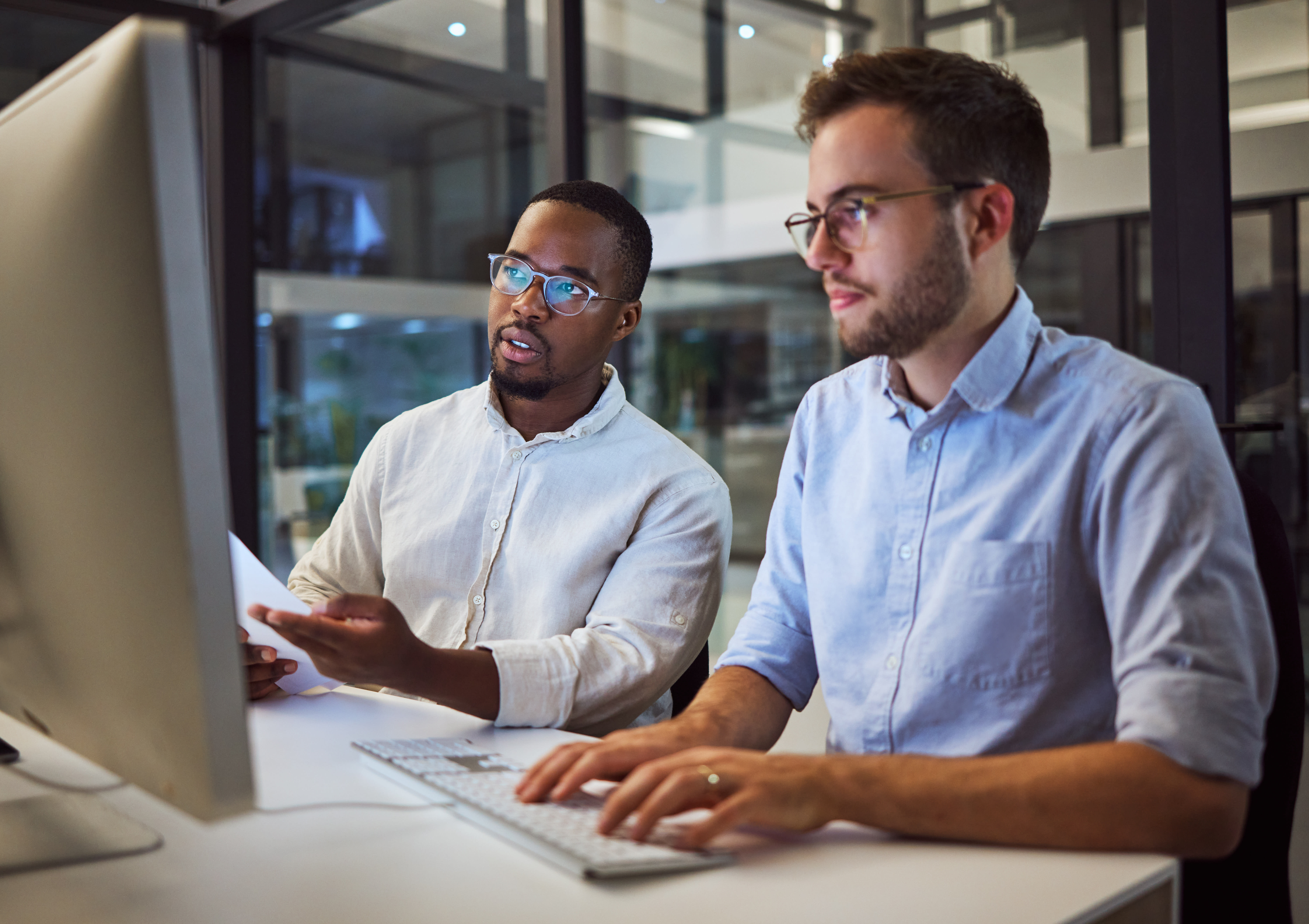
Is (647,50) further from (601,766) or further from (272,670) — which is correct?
(601,766)

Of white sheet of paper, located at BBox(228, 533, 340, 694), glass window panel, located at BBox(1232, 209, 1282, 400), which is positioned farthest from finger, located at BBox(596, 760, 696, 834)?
glass window panel, located at BBox(1232, 209, 1282, 400)

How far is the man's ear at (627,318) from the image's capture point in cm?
197

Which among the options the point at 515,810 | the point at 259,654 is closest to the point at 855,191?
the point at 515,810

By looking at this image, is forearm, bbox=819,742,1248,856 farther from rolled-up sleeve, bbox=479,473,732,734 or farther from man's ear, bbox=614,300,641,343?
man's ear, bbox=614,300,641,343

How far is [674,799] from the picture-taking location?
0.93 metres

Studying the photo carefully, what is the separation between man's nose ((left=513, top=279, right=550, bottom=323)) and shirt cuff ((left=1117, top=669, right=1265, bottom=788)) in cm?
117

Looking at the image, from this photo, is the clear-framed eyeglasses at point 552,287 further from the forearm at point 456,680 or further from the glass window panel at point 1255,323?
the glass window panel at point 1255,323

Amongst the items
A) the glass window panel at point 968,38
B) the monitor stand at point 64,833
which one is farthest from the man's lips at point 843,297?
the glass window panel at point 968,38

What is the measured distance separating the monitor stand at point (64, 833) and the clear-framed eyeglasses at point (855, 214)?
95 centimetres

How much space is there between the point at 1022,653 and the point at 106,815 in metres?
0.95

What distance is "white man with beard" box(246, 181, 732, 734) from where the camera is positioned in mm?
1593

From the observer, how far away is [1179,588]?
3.31 ft

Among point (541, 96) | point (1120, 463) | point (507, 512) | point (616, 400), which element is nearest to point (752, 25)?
point (541, 96)

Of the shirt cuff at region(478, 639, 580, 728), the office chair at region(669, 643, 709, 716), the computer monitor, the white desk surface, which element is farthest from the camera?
the office chair at region(669, 643, 709, 716)
